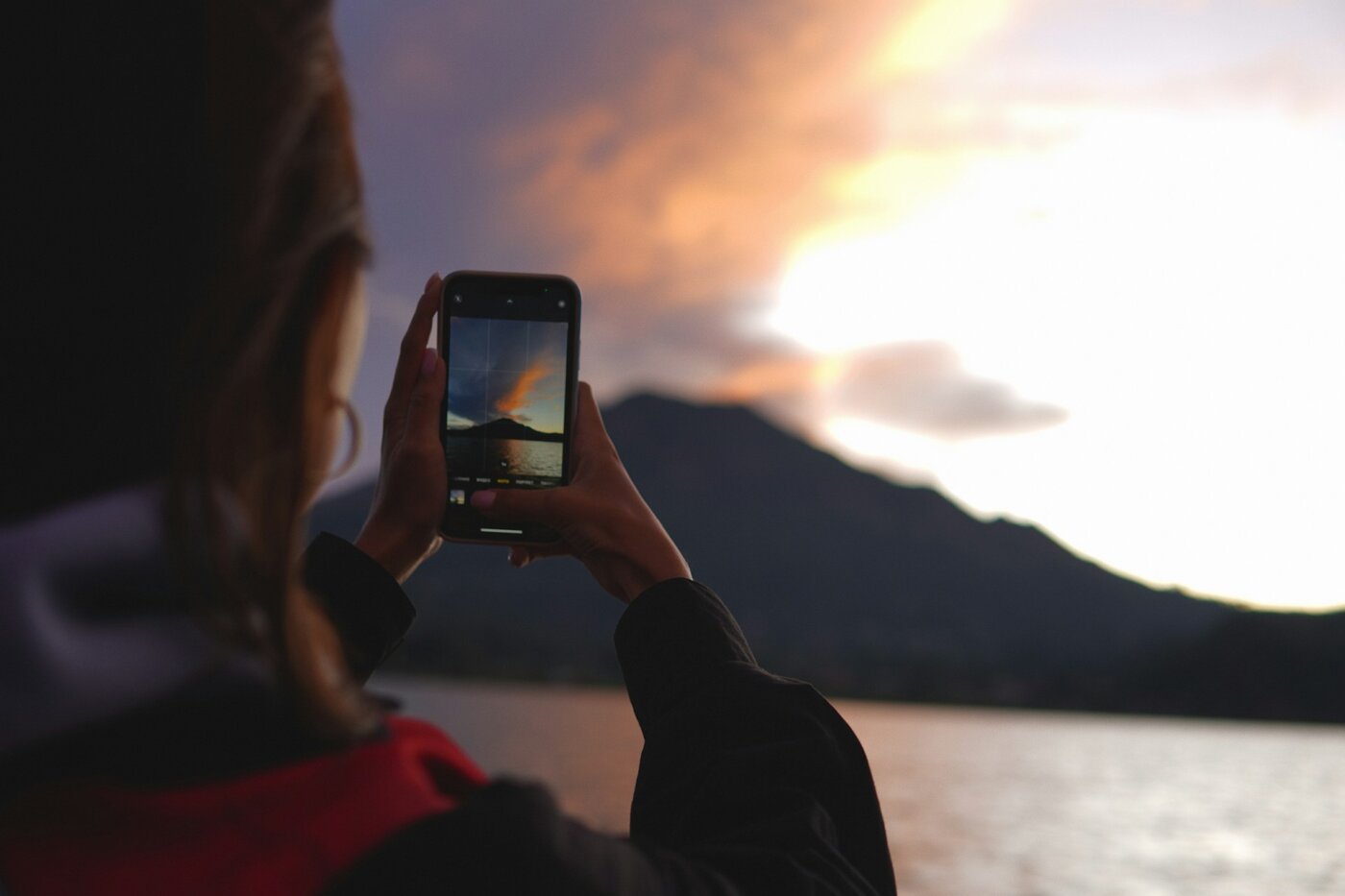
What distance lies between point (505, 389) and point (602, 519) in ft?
1.70

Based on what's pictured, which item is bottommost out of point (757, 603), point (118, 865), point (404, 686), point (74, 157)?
point (404, 686)

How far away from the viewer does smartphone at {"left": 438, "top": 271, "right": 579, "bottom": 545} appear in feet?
5.36

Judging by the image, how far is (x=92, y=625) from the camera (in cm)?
62

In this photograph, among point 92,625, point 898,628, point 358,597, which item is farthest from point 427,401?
point 898,628

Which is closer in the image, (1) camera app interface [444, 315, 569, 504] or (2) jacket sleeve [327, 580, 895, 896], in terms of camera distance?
(2) jacket sleeve [327, 580, 895, 896]

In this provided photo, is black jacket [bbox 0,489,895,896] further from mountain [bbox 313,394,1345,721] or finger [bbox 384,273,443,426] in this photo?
mountain [bbox 313,394,1345,721]

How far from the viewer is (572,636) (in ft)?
511

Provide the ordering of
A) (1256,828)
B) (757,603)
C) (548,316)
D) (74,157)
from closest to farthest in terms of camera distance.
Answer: (74,157), (548,316), (1256,828), (757,603)

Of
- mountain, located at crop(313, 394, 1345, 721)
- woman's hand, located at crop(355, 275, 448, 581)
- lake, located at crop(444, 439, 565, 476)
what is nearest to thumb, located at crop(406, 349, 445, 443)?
woman's hand, located at crop(355, 275, 448, 581)

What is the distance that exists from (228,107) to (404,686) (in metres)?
161

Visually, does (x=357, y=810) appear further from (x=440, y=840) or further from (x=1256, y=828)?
(x=1256, y=828)

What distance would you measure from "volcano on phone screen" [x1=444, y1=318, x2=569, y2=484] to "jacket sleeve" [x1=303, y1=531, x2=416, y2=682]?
298 millimetres

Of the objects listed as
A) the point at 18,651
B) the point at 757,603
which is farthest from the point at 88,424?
the point at 757,603

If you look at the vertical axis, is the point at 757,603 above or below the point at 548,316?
below
